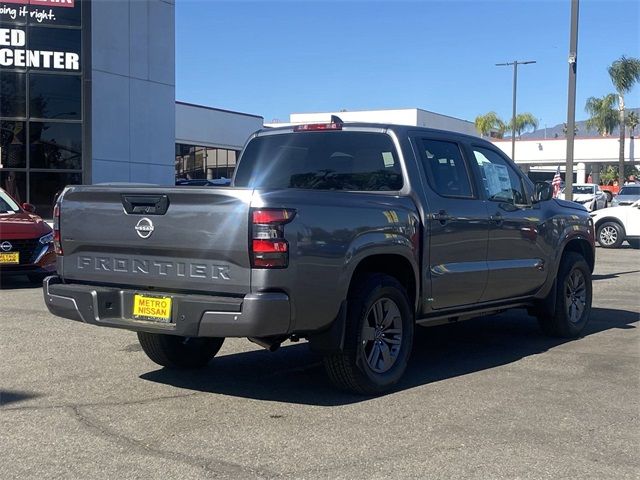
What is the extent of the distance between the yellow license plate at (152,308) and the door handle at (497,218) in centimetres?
313

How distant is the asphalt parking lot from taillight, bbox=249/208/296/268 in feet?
3.48

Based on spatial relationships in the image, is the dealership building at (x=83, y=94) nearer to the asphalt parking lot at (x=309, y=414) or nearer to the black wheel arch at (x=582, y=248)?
the black wheel arch at (x=582, y=248)

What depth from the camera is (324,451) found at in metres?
4.52

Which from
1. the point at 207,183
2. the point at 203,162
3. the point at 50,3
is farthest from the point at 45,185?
the point at 203,162

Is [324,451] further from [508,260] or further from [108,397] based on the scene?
[508,260]

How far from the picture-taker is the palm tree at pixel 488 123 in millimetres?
76562

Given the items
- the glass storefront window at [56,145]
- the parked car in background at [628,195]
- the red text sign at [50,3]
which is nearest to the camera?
the red text sign at [50,3]

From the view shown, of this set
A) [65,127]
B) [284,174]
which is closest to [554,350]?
[284,174]

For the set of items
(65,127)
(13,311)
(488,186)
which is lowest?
(13,311)

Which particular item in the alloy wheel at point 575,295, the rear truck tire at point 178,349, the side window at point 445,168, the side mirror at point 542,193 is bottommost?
the rear truck tire at point 178,349

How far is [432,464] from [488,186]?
11.1 ft

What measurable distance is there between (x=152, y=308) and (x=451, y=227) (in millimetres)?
2557

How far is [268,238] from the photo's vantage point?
4.86 m

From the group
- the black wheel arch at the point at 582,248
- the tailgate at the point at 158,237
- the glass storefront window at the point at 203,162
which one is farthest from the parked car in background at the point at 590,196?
the tailgate at the point at 158,237
